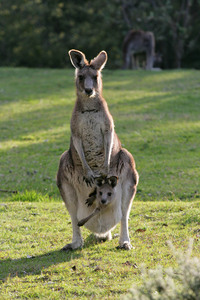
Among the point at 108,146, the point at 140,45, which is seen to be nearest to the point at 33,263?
the point at 108,146

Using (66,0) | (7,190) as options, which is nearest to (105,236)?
(7,190)

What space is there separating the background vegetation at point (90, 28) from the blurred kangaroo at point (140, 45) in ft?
12.8

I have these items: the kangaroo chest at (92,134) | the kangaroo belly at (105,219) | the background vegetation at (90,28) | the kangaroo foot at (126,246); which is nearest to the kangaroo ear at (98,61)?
the kangaroo chest at (92,134)

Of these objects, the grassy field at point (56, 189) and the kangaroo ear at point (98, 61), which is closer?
the grassy field at point (56, 189)

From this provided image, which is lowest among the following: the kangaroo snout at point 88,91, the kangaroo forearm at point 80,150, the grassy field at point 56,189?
the grassy field at point 56,189

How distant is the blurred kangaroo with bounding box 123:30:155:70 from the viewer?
20.8 meters

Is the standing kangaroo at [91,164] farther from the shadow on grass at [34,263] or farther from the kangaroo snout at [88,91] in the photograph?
the shadow on grass at [34,263]

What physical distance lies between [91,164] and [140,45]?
1619cm

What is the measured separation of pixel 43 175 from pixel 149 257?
15.2 feet

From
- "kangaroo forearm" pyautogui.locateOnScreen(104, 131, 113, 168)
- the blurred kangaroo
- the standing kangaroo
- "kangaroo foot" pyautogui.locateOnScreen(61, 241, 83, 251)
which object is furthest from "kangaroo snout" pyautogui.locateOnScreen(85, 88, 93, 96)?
the blurred kangaroo

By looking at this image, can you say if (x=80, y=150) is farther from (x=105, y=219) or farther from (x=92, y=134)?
(x=105, y=219)

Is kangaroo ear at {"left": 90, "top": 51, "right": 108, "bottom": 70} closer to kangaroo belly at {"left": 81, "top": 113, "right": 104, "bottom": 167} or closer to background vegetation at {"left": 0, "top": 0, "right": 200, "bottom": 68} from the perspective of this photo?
kangaroo belly at {"left": 81, "top": 113, "right": 104, "bottom": 167}

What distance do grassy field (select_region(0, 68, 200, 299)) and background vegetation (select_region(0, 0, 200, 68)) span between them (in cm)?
689

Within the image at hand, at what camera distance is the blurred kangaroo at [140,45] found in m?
20.8
